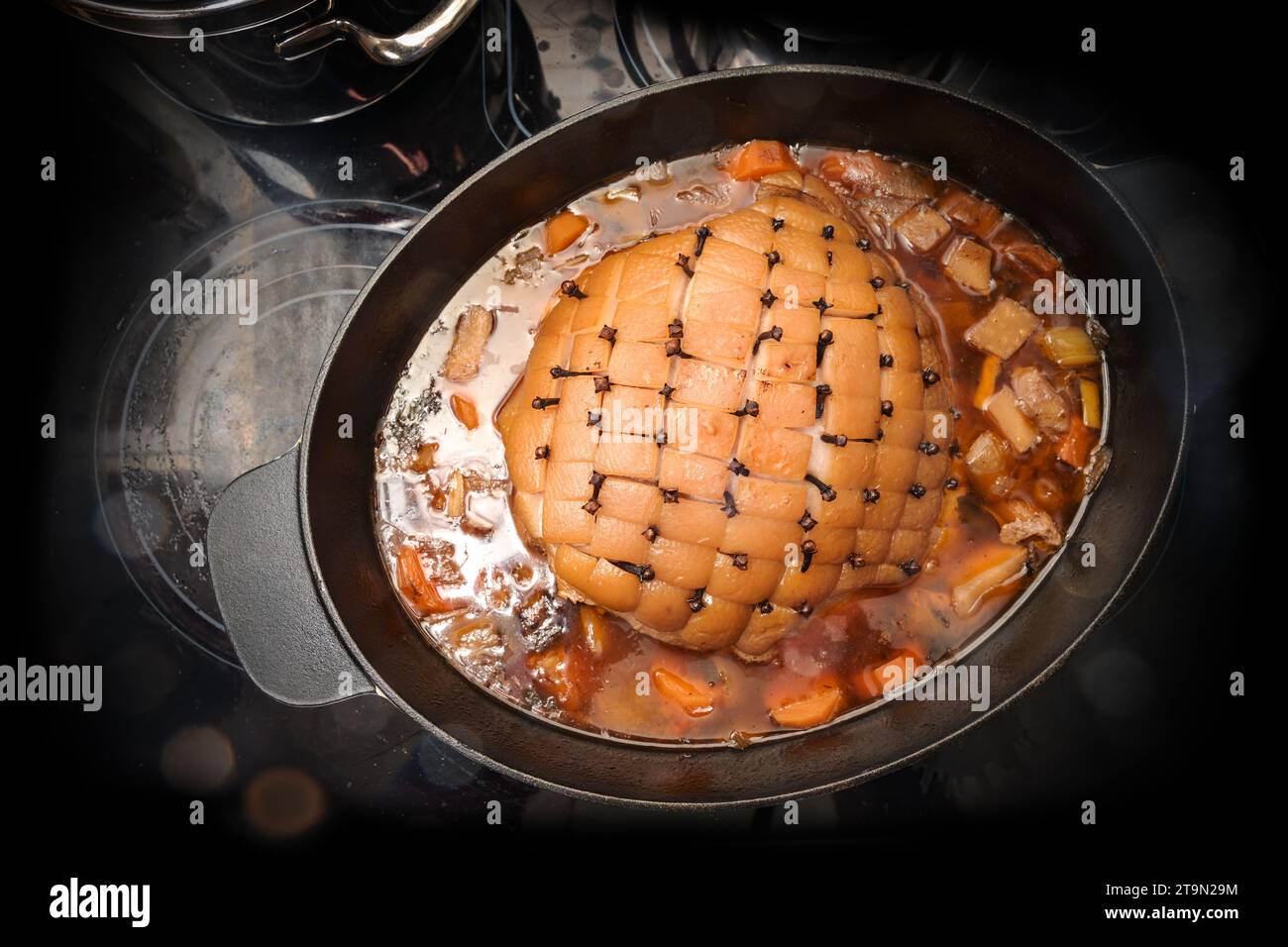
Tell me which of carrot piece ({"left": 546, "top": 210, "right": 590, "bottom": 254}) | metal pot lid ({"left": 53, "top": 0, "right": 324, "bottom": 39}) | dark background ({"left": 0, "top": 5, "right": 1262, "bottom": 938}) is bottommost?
dark background ({"left": 0, "top": 5, "right": 1262, "bottom": 938})

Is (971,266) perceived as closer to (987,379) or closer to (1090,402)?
(987,379)

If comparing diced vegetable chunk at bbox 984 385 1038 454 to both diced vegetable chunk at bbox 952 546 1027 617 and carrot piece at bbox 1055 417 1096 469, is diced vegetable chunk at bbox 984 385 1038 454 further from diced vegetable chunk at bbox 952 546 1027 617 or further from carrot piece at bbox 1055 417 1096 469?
diced vegetable chunk at bbox 952 546 1027 617

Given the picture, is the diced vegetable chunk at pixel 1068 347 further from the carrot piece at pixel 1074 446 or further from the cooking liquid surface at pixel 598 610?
the carrot piece at pixel 1074 446

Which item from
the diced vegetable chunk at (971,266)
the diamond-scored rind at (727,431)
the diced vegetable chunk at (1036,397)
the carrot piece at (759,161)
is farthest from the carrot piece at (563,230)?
the diced vegetable chunk at (1036,397)

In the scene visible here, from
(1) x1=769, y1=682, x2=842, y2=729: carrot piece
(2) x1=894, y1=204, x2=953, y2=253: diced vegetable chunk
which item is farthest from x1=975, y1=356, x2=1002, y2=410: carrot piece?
(1) x1=769, y1=682, x2=842, y2=729: carrot piece
